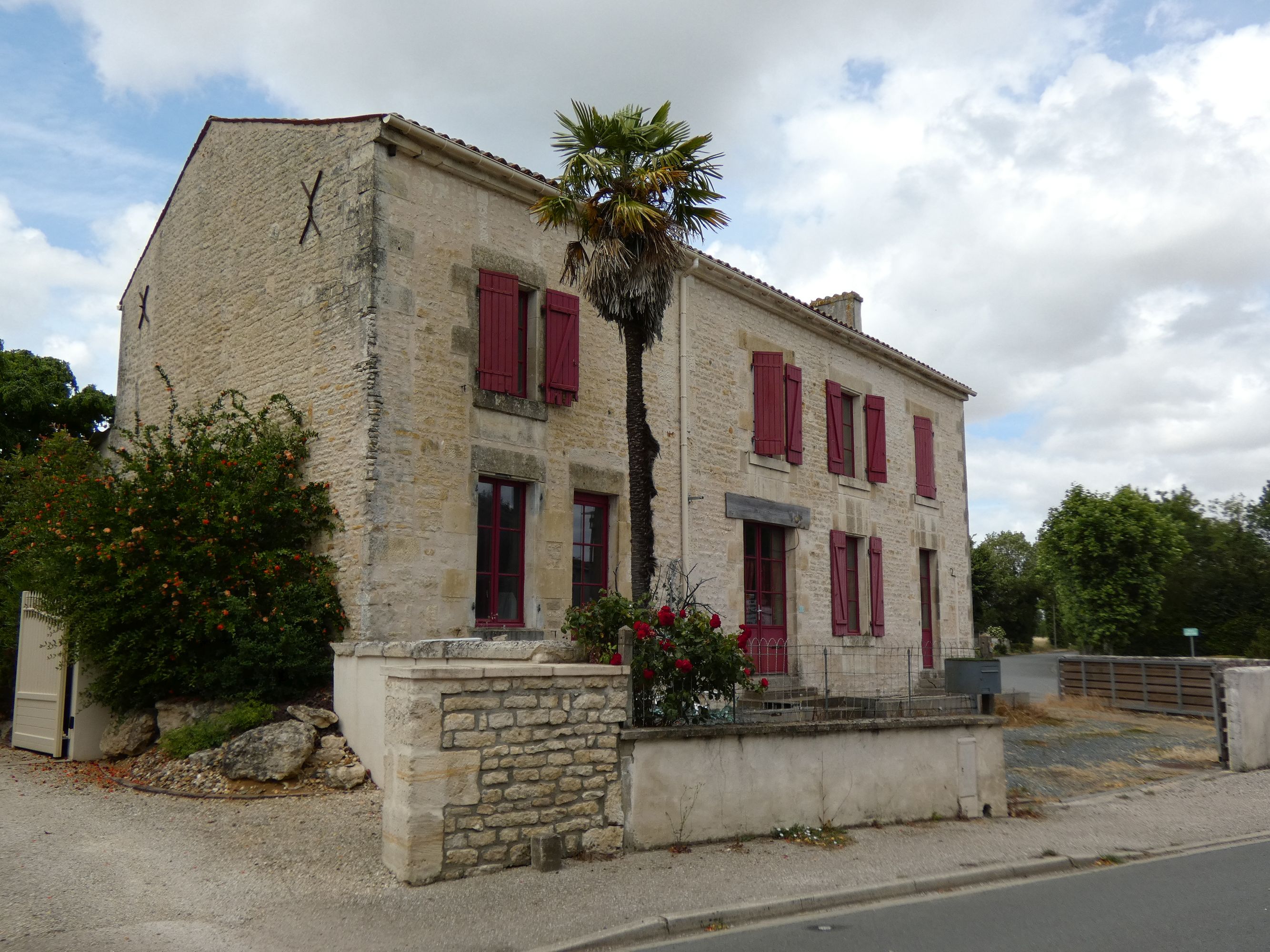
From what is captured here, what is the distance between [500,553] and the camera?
444 inches

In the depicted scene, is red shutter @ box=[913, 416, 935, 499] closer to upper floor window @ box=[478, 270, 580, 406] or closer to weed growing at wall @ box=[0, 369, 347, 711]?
upper floor window @ box=[478, 270, 580, 406]

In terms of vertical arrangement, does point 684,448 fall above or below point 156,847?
above

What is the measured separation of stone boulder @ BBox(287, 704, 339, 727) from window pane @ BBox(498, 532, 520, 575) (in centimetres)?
251

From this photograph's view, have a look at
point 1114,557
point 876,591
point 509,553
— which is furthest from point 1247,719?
point 1114,557

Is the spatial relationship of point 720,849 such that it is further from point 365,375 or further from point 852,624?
point 852,624

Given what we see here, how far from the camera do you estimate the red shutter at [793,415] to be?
15539 millimetres

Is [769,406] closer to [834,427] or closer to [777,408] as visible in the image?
[777,408]

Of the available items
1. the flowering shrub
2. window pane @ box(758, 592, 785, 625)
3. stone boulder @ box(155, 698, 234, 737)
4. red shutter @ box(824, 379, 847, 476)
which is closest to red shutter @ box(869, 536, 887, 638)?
red shutter @ box(824, 379, 847, 476)

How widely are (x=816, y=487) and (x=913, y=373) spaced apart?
4.56 m

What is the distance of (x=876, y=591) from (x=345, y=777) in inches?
424

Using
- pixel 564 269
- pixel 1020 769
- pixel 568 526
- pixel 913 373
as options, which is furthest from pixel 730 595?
pixel 913 373

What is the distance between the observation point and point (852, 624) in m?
16.6

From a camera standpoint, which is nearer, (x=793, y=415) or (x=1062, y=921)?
(x=1062, y=921)

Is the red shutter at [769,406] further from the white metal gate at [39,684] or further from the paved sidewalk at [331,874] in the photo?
the white metal gate at [39,684]
